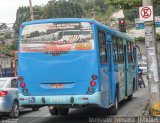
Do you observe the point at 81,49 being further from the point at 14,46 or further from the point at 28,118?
the point at 14,46

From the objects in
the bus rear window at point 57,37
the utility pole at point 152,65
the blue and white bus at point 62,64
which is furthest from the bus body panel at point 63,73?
the utility pole at point 152,65

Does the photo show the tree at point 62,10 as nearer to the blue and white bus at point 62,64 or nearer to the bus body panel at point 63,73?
the blue and white bus at point 62,64

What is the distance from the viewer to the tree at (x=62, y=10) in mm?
69463

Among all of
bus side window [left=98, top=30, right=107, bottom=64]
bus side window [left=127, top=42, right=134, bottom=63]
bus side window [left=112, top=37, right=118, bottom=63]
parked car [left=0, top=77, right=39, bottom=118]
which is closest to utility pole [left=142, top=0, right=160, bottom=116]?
bus side window [left=98, top=30, right=107, bottom=64]

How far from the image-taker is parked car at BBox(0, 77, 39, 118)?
14547 millimetres

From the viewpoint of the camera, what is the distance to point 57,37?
12.6 m

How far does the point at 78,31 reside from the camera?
41.5 ft

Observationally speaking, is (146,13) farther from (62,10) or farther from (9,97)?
(62,10)

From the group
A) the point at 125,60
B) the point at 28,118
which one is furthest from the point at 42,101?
the point at 125,60

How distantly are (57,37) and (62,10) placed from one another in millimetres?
61608

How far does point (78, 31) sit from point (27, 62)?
69.6 inches

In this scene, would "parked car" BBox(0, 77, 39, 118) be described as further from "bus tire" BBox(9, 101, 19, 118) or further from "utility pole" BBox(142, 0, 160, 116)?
"utility pole" BBox(142, 0, 160, 116)

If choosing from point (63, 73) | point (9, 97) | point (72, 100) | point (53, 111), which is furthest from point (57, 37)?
point (53, 111)

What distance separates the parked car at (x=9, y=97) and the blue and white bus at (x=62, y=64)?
6.45 ft
